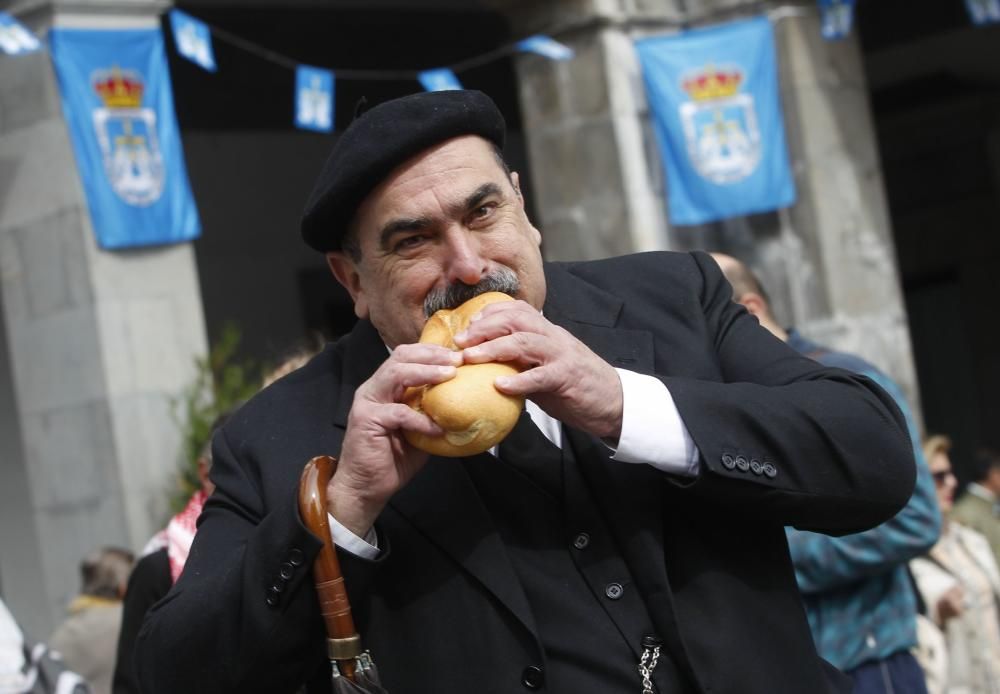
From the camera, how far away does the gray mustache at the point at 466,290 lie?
2.42 m

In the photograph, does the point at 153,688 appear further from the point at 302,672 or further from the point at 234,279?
the point at 234,279

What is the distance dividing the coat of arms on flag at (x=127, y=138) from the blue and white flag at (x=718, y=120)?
3.11 meters

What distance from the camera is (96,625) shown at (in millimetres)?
6504

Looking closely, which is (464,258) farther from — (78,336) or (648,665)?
(78,336)

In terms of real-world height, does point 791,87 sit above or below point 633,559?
above

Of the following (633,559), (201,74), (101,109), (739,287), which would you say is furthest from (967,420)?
(633,559)

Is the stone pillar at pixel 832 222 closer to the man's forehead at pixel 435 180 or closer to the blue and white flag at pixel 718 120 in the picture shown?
the blue and white flag at pixel 718 120

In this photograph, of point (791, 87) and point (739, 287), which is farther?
point (791, 87)

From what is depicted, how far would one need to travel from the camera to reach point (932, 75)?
14789mm

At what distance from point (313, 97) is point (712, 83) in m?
2.34

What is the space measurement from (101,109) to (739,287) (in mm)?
4265

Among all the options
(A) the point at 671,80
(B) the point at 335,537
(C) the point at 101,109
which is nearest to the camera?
(B) the point at 335,537

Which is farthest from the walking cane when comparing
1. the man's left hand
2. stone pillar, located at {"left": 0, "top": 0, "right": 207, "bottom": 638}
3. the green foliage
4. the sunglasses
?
the sunglasses

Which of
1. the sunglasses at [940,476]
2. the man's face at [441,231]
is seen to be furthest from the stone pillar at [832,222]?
the man's face at [441,231]
